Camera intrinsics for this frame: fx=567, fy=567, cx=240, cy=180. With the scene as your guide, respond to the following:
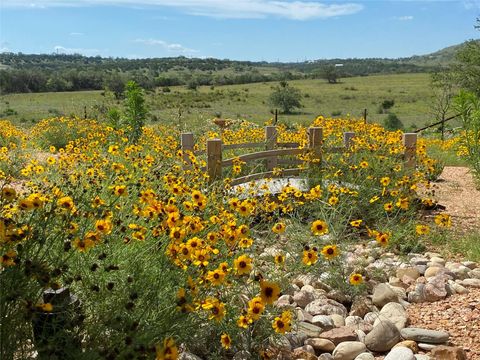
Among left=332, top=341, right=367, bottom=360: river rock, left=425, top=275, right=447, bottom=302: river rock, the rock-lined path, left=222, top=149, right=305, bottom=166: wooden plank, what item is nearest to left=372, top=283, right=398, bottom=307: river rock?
left=425, top=275, right=447, bottom=302: river rock

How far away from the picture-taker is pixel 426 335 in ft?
13.3

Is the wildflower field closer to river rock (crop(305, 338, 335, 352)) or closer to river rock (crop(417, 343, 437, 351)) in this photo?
river rock (crop(305, 338, 335, 352))

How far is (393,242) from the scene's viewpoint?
636 cm

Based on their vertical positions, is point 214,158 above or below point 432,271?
above

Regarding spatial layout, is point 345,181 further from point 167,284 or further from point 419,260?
point 167,284

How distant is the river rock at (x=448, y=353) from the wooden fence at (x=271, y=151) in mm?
3628

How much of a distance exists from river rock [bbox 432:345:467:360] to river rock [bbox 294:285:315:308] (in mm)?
1156

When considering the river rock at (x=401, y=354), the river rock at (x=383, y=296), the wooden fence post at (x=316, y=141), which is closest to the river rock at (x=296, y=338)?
the river rock at (x=401, y=354)

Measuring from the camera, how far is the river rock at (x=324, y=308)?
452 centimetres

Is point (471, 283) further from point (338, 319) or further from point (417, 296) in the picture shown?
point (338, 319)

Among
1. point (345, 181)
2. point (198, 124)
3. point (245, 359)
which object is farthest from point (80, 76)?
point (245, 359)

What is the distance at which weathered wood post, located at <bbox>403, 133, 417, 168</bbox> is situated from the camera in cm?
884

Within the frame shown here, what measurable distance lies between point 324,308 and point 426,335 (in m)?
0.82

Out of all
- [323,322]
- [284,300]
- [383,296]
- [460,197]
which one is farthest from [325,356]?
[460,197]
